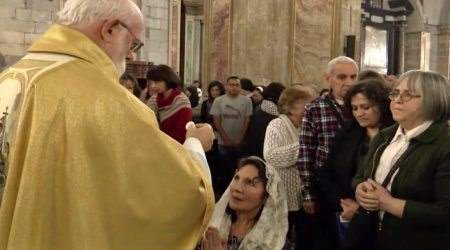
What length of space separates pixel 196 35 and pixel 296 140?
16.6 metres

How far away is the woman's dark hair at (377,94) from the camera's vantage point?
414 cm

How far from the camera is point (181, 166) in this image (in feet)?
7.56

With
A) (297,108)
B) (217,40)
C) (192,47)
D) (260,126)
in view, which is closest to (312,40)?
(217,40)

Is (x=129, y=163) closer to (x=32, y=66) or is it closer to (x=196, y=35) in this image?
(x=32, y=66)

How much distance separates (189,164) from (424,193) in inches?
57.5

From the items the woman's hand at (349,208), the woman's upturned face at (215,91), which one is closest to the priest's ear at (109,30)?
the woman's hand at (349,208)

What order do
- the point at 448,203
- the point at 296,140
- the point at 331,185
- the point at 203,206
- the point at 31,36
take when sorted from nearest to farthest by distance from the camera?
the point at 203,206
the point at 448,203
the point at 331,185
the point at 296,140
the point at 31,36

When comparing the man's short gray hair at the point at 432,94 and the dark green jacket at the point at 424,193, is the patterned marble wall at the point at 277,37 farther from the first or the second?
the dark green jacket at the point at 424,193

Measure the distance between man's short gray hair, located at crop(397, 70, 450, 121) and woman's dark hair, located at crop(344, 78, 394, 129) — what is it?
2.53 feet

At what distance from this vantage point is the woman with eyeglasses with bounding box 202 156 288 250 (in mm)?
3666

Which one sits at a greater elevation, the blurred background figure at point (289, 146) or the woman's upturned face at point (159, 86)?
the woman's upturned face at point (159, 86)

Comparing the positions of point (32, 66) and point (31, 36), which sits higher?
point (31, 36)

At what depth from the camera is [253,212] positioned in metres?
3.78

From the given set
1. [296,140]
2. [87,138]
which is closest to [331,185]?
[296,140]
